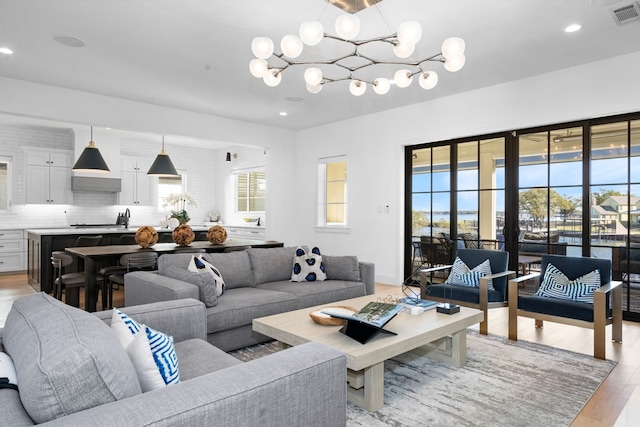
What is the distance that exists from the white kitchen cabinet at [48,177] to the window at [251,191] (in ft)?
11.8

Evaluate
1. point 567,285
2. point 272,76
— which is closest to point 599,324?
point 567,285

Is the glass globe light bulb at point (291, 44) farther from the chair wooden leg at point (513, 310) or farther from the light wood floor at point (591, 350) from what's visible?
the light wood floor at point (591, 350)

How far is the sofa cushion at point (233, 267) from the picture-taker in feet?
12.4

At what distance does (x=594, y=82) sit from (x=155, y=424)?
5153 millimetres

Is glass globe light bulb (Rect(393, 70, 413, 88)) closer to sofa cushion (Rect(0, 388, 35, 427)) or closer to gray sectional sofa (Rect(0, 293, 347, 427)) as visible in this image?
gray sectional sofa (Rect(0, 293, 347, 427))

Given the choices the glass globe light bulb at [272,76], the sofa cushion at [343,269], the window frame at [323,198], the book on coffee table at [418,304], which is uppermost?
the glass globe light bulb at [272,76]

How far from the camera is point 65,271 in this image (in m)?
6.09

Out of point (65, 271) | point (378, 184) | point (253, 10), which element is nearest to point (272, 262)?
point (253, 10)

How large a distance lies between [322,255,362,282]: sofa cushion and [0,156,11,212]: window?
23.2 feet

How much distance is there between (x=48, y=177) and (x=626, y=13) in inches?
358

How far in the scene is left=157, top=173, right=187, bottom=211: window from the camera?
955 centimetres

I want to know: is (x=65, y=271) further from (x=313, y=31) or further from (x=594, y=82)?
(x=594, y=82)

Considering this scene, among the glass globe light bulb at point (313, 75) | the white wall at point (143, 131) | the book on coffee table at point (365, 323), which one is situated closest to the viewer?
the book on coffee table at point (365, 323)

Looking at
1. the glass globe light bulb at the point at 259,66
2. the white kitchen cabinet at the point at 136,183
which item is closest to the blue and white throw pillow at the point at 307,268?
the glass globe light bulb at the point at 259,66
